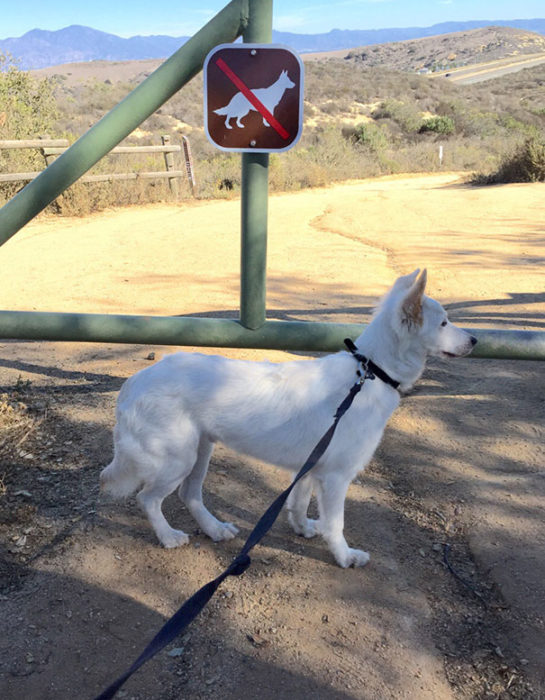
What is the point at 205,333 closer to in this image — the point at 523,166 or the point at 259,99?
the point at 259,99

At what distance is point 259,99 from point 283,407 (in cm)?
132

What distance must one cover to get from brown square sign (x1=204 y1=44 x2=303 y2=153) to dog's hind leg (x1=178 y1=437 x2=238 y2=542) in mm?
1438

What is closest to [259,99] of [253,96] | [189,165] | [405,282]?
[253,96]

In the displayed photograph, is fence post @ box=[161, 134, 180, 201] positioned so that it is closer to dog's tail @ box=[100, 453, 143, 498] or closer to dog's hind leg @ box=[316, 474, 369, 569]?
dog's tail @ box=[100, 453, 143, 498]

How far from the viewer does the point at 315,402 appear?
2.82 meters

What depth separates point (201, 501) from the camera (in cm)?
315

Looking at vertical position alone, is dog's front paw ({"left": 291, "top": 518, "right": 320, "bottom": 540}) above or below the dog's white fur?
below

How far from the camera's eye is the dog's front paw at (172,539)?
9.87 ft

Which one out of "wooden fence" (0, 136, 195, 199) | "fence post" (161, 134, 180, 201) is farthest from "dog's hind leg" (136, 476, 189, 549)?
"fence post" (161, 134, 180, 201)

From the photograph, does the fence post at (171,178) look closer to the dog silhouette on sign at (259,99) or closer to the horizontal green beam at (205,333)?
the horizontal green beam at (205,333)

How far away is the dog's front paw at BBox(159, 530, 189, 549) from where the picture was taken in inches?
118

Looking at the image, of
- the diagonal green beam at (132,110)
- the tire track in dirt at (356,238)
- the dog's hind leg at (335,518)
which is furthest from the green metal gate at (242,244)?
the tire track in dirt at (356,238)

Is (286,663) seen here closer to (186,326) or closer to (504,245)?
(186,326)

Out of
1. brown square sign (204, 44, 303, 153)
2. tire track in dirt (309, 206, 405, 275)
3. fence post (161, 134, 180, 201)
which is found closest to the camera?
brown square sign (204, 44, 303, 153)
